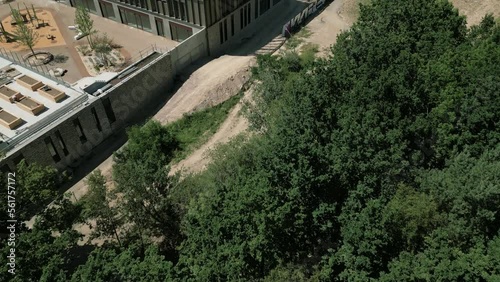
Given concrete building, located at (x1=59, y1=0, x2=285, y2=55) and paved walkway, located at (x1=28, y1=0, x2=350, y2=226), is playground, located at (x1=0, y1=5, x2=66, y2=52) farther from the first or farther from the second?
paved walkway, located at (x1=28, y1=0, x2=350, y2=226)

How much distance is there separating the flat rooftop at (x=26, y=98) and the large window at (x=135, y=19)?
20569mm

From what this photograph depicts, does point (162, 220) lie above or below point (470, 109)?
below

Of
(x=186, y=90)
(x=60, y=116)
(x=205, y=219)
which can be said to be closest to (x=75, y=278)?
(x=205, y=219)

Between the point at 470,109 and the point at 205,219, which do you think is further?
the point at 470,109

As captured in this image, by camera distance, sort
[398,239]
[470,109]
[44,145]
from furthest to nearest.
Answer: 1. [44,145]
2. [470,109]
3. [398,239]

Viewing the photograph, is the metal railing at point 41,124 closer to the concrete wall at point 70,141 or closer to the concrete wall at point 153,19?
the concrete wall at point 70,141

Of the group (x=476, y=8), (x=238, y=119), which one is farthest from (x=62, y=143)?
(x=476, y=8)

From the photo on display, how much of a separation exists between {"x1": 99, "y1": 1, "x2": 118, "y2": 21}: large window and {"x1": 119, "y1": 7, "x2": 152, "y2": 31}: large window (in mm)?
2149

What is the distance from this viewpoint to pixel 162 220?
121 ft

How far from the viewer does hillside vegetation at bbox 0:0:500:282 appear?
93.2 feet

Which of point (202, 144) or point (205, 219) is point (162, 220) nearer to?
point (205, 219)

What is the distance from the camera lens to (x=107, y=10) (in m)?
71.8

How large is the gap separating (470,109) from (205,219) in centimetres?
2433

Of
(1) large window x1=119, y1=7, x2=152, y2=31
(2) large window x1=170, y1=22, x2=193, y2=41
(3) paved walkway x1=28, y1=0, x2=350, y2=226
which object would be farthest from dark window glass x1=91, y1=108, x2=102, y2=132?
(1) large window x1=119, y1=7, x2=152, y2=31
